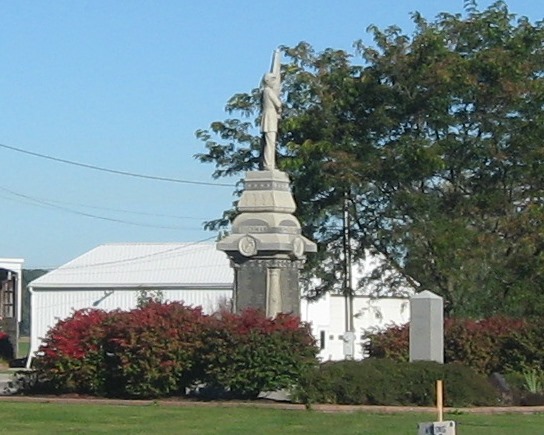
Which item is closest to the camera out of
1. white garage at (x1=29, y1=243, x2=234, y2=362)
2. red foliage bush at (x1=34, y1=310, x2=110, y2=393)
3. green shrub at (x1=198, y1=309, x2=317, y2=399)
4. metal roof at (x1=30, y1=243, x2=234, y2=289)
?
green shrub at (x1=198, y1=309, x2=317, y2=399)

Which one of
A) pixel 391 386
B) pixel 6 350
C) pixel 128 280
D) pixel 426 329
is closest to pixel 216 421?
pixel 391 386

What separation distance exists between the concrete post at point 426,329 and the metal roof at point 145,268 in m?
37.2

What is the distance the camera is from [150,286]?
2479 inches

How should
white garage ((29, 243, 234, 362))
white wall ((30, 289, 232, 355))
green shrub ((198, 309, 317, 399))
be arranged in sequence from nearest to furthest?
green shrub ((198, 309, 317, 399))
white garage ((29, 243, 234, 362))
white wall ((30, 289, 232, 355))

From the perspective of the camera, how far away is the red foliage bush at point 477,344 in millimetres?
25000

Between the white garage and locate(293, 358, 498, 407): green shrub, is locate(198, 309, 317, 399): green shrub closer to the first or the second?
locate(293, 358, 498, 407): green shrub

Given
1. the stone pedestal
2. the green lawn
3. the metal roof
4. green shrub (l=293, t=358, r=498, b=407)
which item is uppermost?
the metal roof

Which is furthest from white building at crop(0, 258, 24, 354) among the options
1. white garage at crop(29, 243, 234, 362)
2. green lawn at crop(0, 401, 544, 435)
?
green lawn at crop(0, 401, 544, 435)

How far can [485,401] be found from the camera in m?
21.1

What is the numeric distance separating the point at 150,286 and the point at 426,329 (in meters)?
39.8

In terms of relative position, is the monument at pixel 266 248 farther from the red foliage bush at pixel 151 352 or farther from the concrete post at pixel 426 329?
the red foliage bush at pixel 151 352

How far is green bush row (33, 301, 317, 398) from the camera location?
2120 cm

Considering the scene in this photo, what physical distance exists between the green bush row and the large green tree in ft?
39.4

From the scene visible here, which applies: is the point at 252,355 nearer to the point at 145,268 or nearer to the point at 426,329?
the point at 426,329
